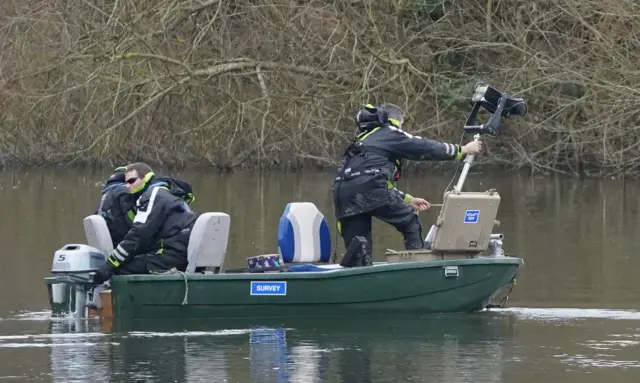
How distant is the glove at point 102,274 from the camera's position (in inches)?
481

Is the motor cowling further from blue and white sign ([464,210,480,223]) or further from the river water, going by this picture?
blue and white sign ([464,210,480,223])

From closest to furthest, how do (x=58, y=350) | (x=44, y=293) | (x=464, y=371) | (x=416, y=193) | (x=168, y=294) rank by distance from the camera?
1. (x=464, y=371)
2. (x=58, y=350)
3. (x=168, y=294)
4. (x=44, y=293)
5. (x=416, y=193)

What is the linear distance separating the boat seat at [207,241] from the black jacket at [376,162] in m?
1.13

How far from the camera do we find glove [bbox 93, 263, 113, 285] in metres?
12.2

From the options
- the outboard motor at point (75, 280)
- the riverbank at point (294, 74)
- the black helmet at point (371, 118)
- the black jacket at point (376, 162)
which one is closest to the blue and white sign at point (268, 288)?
the black jacket at point (376, 162)

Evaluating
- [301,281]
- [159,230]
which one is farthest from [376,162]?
[159,230]

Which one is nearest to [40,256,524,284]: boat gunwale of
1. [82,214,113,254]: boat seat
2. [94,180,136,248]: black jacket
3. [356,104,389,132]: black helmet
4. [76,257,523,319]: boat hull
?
[76,257,523,319]: boat hull

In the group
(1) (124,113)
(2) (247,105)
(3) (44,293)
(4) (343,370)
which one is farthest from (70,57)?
(4) (343,370)

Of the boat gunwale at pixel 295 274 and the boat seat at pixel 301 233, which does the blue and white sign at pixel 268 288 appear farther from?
the boat seat at pixel 301 233

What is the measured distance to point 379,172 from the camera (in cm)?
1284

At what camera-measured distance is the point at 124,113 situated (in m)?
30.0

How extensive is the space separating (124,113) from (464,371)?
20.7 meters

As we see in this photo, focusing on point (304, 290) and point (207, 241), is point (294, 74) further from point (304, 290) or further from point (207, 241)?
point (304, 290)

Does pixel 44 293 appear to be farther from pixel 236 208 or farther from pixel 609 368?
pixel 236 208
